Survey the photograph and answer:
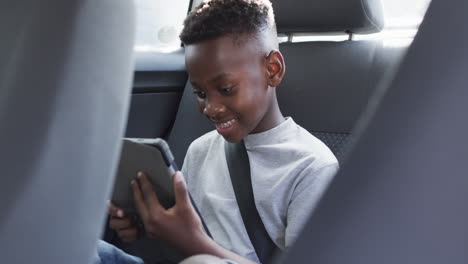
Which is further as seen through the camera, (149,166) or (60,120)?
(149,166)

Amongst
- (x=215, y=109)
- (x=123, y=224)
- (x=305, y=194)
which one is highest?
(x=215, y=109)

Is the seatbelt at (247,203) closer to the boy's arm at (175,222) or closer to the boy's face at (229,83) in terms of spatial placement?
the boy's face at (229,83)

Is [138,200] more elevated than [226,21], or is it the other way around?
[226,21]

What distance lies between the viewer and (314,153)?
1.30 meters

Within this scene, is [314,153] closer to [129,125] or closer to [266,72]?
[266,72]

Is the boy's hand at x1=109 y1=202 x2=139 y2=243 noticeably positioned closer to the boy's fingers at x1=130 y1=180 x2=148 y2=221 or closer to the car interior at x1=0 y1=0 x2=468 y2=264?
the boy's fingers at x1=130 y1=180 x2=148 y2=221

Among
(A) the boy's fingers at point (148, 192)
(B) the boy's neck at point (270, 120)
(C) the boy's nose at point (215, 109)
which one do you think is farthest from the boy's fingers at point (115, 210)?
(B) the boy's neck at point (270, 120)

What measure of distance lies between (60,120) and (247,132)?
33.7 inches

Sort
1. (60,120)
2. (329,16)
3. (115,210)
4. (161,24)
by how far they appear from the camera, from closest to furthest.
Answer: (60,120), (115,210), (329,16), (161,24)

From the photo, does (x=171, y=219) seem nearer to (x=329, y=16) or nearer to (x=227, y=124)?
(x=227, y=124)

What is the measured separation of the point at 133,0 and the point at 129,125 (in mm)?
1424

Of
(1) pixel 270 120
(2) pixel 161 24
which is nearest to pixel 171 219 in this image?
(1) pixel 270 120

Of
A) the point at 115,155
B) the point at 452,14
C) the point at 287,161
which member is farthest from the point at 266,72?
the point at 452,14

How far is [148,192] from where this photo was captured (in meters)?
1.05
